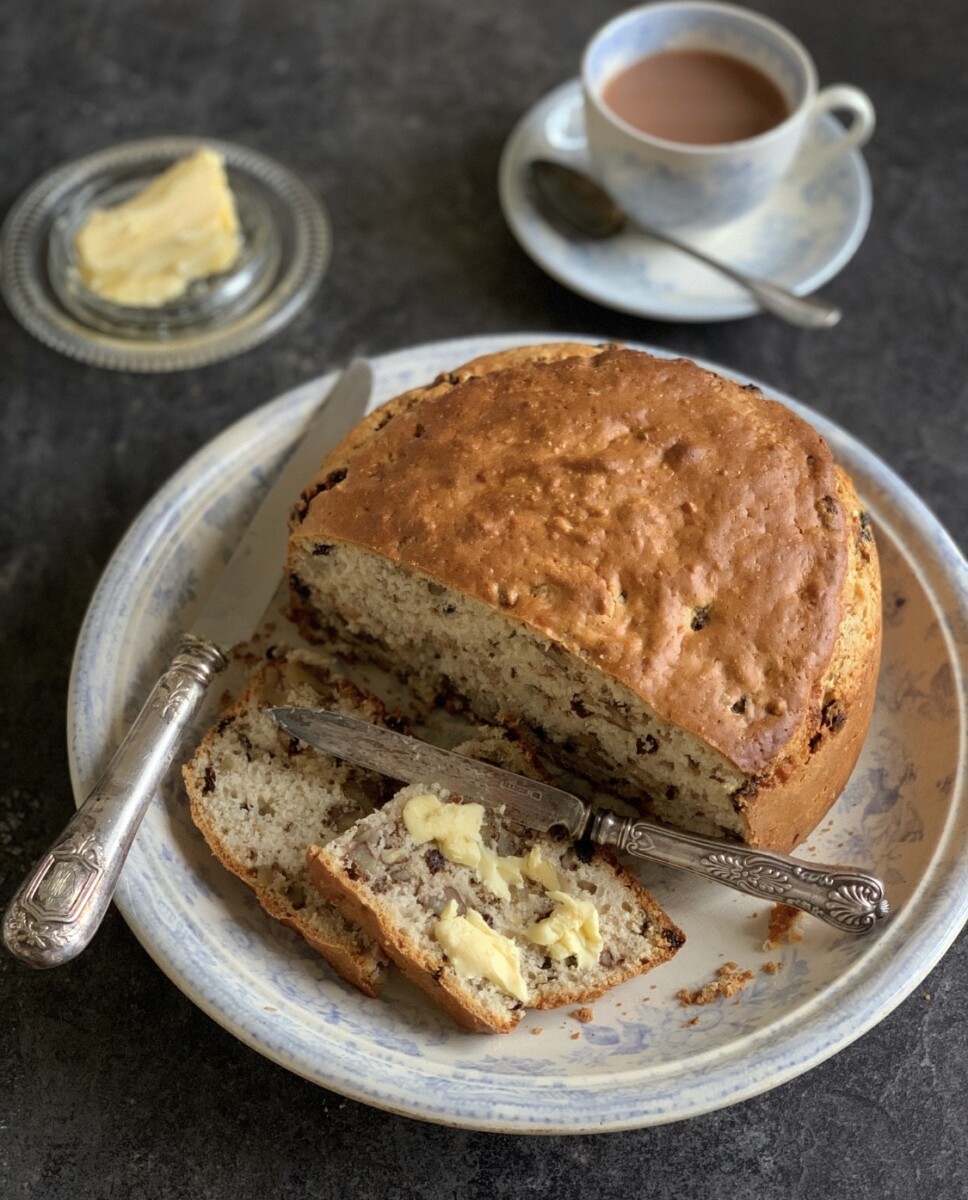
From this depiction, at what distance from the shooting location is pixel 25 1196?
2.41 meters

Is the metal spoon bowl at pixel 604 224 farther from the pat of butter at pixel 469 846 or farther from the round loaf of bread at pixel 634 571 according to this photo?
the pat of butter at pixel 469 846

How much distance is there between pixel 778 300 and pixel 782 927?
75.3 inches

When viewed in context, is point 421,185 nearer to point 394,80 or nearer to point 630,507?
point 394,80

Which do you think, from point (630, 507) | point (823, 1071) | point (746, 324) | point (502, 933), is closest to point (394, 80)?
point (746, 324)

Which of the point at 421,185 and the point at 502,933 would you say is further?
the point at 421,185

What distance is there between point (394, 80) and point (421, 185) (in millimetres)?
544

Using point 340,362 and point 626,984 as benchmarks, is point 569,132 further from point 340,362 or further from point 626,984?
point 626,984

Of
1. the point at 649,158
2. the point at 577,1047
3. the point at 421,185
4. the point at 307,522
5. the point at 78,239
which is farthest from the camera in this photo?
the point at 421,185

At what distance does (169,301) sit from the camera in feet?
12.5

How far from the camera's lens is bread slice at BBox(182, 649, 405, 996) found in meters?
2.49

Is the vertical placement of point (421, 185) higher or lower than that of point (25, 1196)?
higher

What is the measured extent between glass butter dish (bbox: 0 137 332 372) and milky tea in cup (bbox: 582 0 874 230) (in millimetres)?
1047

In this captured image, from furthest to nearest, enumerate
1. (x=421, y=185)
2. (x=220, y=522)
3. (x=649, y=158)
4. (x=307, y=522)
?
(x=421, y=185) < (x=649, y=158) < (x=220, y=522) < (x=307, y=522)

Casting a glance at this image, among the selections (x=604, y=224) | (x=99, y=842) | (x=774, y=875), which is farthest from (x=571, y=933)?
(x=604, y=224)
